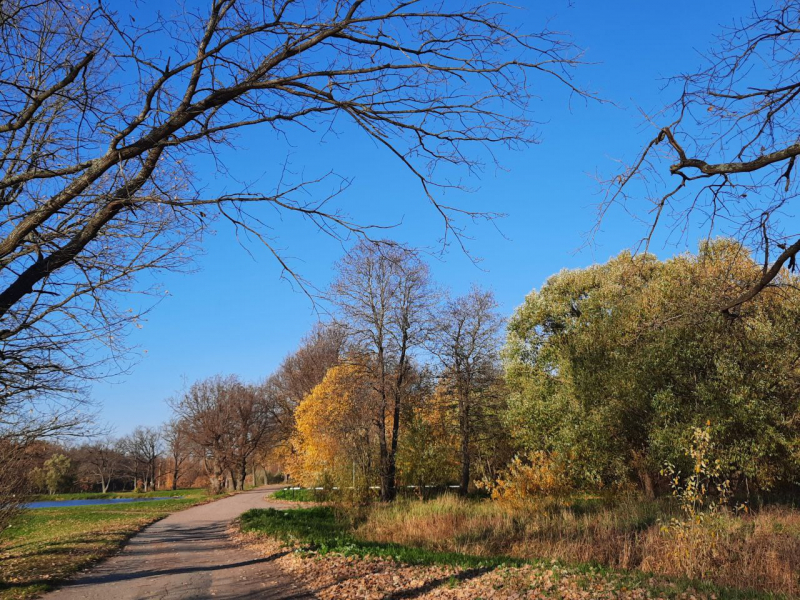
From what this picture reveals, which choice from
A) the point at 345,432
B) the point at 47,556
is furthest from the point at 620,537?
the point at 345,432

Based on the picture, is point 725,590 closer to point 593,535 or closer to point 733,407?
point 593,535

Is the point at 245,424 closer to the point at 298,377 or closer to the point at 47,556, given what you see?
the point at 298,377

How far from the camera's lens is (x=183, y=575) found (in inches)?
394

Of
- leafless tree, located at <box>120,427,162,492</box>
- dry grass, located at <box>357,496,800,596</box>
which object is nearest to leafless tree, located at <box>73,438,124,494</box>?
leafless tree, located at <box>120,427,162,492</box>

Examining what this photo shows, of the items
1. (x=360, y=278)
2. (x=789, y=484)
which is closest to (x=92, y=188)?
(x=360, y=278)

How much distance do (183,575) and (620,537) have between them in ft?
29.8

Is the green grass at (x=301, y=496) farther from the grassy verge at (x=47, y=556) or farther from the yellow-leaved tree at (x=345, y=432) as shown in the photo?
the grassy verge at (x=47, y=556)

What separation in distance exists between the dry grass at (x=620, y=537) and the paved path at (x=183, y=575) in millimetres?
4279

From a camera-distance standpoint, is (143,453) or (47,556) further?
(143,453)

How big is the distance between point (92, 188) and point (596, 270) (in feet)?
88.7

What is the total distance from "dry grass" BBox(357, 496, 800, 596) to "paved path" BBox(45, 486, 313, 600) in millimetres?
4279

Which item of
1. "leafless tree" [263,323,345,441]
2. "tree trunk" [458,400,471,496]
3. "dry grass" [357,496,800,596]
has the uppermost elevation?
"leafless tree" [263,323,345,441]

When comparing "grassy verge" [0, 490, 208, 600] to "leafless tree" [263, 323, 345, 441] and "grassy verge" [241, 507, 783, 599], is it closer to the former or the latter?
"grassy verge" [241, 507, 783, 599]

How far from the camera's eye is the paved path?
335 inches
